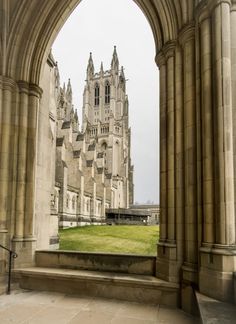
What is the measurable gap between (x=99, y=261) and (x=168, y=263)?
56.0 inches

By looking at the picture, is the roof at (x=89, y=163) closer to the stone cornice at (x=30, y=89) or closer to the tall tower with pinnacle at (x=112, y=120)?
the tall tower with pinnacle at (x=112, y=120)

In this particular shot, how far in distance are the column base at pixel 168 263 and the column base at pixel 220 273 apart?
70cm

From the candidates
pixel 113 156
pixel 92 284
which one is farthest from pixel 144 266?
pixel 113 156

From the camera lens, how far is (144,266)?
4.78m

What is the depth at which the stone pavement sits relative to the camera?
11.8 feet

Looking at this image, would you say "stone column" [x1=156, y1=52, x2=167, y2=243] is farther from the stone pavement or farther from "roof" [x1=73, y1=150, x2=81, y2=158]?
"roof" [x1=73, y1=150, x2=81, y2=158]

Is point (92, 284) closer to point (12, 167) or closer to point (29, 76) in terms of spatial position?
point (12, 167)

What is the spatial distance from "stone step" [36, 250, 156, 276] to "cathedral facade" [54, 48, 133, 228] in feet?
71.2

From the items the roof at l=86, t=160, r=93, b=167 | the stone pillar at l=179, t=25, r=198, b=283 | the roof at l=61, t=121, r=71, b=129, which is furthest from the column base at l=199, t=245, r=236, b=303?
the roof at l=86, t=160, r=93, b=167

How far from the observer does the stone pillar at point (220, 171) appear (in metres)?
3.31

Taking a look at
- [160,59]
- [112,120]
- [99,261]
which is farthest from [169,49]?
[112,120]

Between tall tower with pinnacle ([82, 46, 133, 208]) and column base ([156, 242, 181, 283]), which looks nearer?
column base ([156, 242, 181, 283])

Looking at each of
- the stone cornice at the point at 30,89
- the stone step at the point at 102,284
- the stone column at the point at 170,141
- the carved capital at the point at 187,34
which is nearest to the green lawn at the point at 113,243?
the stone step at the point at 102,284

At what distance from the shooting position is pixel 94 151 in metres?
43.9
